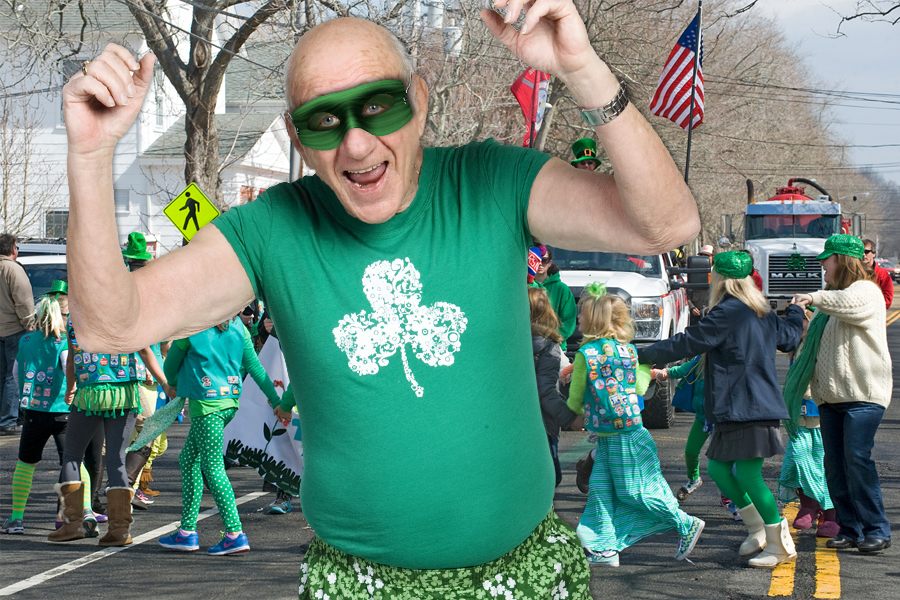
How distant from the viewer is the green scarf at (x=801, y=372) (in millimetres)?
6609

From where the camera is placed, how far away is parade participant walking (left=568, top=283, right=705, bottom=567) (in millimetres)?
5891

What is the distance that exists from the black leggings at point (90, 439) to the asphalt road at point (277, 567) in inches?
20.6

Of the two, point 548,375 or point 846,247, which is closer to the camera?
point 846,247

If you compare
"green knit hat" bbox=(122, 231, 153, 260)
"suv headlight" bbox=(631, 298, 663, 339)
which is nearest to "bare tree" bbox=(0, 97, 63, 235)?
"green knit hat" bbox=(122, 231, 153, 260)

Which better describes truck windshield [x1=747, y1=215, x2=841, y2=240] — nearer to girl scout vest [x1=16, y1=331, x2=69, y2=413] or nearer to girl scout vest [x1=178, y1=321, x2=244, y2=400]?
A: girl scout vest [x1=178, y1=321, x2=244, y2=400]

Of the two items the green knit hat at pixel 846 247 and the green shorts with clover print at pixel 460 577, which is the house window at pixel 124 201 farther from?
the green shorts with clover print at pixel 460 577

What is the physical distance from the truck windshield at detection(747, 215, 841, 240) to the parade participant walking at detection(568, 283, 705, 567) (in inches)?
891

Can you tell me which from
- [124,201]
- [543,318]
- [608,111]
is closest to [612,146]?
[608,111]

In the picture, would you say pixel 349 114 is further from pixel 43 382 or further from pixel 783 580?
pixel 43 382

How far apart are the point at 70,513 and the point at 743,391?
4.58 m

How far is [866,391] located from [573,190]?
200 inches

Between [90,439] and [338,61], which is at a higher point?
[338,61]

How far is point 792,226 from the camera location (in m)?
27.9

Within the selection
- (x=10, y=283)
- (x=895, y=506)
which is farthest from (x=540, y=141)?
(x=895, y=506)
